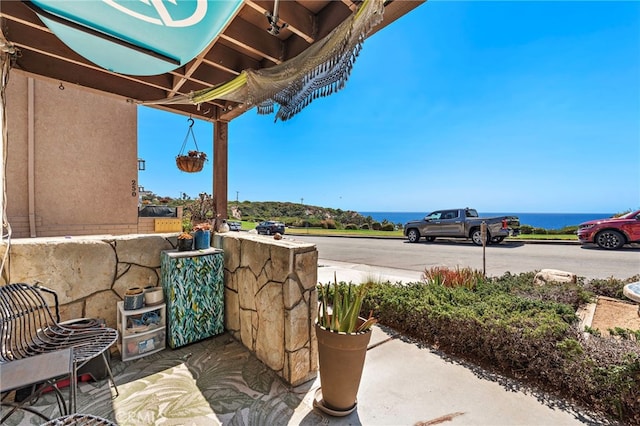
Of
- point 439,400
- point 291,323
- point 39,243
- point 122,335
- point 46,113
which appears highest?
point 46,113

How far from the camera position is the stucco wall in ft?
12.9

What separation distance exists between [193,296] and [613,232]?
12.6 m

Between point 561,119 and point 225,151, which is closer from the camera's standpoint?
point 225,151

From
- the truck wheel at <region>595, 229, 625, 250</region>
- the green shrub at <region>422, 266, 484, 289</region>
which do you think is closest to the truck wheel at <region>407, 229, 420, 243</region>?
the truck wheel at <region>595, 229, 625, 250</region>

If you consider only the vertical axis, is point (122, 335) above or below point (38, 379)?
below

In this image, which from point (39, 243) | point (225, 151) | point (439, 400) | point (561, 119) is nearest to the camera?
point (439, 400)

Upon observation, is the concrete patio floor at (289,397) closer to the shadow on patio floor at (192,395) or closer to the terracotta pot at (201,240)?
the shadow on patio floor at (192,395)

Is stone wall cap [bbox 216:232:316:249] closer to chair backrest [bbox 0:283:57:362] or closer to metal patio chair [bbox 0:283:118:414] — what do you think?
metal patio chair [bbox 0:283:118:414]

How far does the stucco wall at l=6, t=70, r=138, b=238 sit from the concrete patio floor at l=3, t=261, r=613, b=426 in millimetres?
3321

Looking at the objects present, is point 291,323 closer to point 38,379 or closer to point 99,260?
point 38,379

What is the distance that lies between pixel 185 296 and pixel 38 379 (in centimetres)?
149

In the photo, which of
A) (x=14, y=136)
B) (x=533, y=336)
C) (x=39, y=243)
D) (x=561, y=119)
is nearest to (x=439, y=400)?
(x=533, y=336)

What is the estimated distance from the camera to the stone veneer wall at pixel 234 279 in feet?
6.75

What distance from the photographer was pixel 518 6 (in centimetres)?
385
